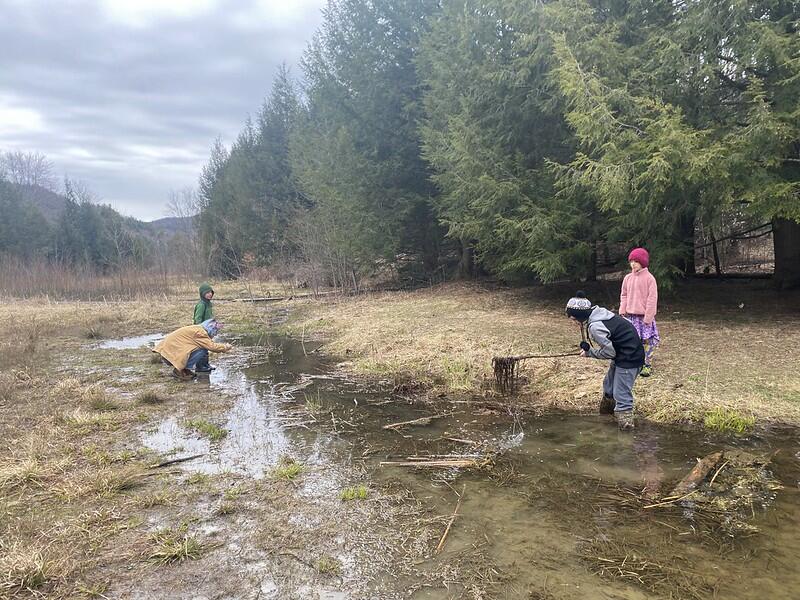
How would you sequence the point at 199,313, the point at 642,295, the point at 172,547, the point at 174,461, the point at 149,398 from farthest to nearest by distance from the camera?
1. the point at 199,313
2. the point at 149,398
3. the point at 642,295
4. the point at 174,461
5. the point at 172,547

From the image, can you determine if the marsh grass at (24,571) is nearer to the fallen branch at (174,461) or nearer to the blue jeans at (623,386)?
the fallen branch at (174,461)

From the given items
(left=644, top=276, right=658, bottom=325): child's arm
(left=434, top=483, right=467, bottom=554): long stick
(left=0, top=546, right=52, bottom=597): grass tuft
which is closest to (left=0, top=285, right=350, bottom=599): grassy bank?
(left=0, top=546, right=52, bottom=597): grass tuft

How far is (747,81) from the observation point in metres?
9.39

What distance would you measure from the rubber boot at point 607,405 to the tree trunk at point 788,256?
26.4 feet

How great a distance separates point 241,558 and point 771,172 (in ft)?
32.4

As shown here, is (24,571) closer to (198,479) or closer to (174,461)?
(198,479)

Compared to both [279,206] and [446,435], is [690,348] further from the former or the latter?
[279,206]

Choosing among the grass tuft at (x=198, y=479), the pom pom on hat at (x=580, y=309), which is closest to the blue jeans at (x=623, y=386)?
the pom pom on hat at (x=580, y=309)

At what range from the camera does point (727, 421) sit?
576cm

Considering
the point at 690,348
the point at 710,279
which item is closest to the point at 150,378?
the point at 690,348

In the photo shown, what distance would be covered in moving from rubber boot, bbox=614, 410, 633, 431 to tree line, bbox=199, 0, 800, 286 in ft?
14.6

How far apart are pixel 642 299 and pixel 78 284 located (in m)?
28.8

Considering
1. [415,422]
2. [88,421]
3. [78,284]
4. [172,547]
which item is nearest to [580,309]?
[415,422]

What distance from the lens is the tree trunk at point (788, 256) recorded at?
11312 millimetres
